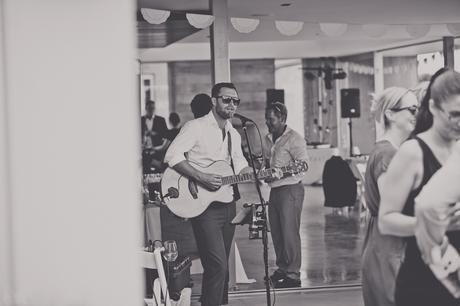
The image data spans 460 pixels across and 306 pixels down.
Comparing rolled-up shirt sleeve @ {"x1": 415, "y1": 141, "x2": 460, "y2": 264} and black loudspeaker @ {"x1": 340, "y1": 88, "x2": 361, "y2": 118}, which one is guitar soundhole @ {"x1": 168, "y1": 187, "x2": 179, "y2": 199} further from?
black loudspeaker @ {"x1": 340, "y1": 88, "x2": 361, "y2": 118}

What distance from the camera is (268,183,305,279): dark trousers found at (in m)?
7.60

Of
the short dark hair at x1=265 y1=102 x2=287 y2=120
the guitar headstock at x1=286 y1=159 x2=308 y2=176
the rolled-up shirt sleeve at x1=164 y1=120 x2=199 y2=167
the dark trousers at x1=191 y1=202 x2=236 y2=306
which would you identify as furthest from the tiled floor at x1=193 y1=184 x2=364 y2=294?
the rolled-up shirt sleeve at x1=164 y1=120 x2=199 y2=167

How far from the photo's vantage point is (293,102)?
20.9 meters

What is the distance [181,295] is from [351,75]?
47.9 feet

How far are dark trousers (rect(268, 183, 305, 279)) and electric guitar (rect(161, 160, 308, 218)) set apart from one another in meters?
1.68

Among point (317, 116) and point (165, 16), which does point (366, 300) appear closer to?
point (165, 16)

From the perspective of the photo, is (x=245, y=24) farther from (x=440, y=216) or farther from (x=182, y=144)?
(x=440, y=216)

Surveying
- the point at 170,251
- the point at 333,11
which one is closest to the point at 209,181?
the point at 170,251

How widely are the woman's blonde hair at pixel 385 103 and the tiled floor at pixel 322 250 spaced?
3718mm

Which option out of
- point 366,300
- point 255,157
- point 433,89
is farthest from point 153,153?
point 433,89

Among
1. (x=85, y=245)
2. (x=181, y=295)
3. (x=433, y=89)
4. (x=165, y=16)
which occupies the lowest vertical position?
(x=181, y=295)

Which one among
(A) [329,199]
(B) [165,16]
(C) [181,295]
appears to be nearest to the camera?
(C) [181,295]

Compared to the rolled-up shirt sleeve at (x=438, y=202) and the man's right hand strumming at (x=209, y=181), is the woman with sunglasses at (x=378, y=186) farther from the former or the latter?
the man's right hand strumming at (x=209, y=181)

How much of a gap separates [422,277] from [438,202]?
391 mm
